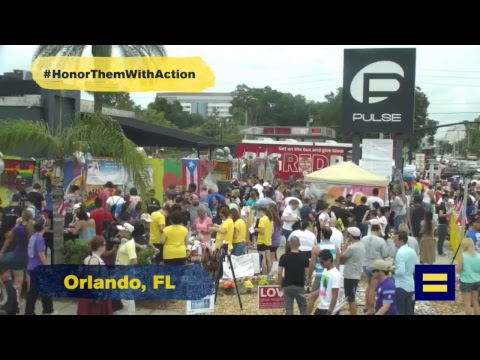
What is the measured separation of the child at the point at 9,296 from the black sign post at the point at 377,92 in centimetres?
912

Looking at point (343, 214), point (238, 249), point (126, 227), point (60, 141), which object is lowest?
point (238, 249)

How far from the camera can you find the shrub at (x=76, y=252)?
10.1m

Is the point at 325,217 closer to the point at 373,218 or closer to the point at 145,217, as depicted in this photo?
the point at 373,218

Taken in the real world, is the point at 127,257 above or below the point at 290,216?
below

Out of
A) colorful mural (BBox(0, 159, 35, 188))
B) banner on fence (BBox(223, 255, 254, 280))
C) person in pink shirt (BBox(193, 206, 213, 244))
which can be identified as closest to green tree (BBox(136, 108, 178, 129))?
colorful mural (BBox(0, 159, 35, 188))

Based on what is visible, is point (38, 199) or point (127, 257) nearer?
point (127, 257)

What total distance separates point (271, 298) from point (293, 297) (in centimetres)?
65

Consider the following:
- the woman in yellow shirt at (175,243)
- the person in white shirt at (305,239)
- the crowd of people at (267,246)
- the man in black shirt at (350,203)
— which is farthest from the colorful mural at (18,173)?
the man in black shirt at (350,203)

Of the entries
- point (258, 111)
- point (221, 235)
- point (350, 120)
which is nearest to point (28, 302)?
point (221, 235)

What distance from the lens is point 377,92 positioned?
1698 centimetres

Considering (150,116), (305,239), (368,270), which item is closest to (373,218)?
(305,239)

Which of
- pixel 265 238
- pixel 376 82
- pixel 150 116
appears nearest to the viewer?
pixel 265 238

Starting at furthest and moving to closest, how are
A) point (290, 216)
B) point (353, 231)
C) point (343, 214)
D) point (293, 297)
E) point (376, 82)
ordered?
point (376, 82) < point (290, 216) < point (343, 214) < point (353, 231) < point (293, 297)

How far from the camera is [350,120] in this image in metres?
18.0
